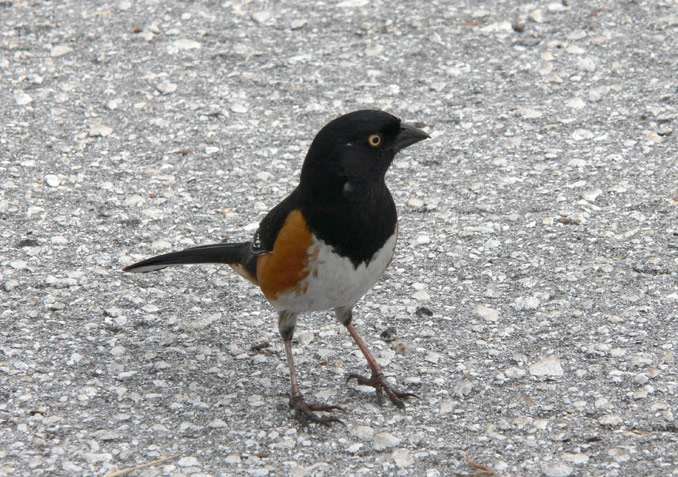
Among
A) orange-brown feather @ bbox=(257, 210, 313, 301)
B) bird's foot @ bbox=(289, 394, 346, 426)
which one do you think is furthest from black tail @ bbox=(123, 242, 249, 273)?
bird's foot @ bbox=(289, 394, 346, 426)

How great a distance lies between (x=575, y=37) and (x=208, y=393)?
14.2 feet

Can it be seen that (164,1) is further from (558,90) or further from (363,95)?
(558,90)

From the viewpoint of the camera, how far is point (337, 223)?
12.7 ft

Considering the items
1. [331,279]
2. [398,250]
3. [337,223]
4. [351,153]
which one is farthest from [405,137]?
[398,250]

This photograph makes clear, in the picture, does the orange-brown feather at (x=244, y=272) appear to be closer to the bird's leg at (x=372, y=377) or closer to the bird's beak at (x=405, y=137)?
the bird's leg at (x=372, y=377)

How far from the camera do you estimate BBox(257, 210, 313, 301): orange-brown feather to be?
12.9 feet

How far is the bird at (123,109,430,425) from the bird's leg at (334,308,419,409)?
0.76 feet

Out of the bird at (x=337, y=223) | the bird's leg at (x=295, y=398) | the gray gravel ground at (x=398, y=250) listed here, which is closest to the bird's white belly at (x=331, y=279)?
the bird at (x=337, y=223)

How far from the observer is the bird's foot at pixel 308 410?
4.05 meters

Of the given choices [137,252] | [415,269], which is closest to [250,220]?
[137,252]

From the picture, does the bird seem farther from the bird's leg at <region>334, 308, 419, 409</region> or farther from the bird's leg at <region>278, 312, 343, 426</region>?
the bird's leg at <region>334, 308, 419, 409</region>

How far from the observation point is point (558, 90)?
258 inches

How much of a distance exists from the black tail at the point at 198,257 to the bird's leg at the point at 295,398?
49cm

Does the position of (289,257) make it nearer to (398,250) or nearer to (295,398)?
(295,398)
